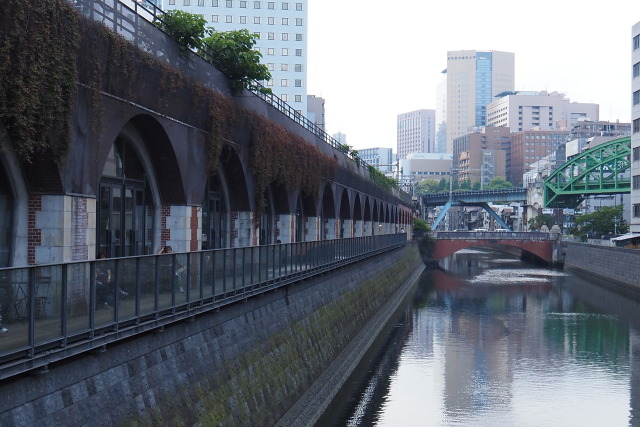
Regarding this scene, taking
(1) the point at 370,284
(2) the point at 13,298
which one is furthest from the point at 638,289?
(2) the point at 13,298

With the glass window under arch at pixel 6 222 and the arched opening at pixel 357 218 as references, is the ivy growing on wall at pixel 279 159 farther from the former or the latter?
the arched opening at pixel 357 218

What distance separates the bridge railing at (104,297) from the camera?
963 centimetres

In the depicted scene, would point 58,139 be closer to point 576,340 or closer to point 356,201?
point 576,340

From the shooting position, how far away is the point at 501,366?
33125 mm

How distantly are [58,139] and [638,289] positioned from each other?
185 feet

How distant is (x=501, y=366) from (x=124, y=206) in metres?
19.7

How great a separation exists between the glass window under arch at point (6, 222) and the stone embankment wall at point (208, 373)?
13.2ft

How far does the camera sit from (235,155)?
26.5m

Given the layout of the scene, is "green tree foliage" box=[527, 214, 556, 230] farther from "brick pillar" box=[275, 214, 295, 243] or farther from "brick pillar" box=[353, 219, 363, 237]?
"brick pillar" box=[275, 214, 295, 243]

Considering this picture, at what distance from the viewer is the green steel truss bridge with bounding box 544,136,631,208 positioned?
108 metres

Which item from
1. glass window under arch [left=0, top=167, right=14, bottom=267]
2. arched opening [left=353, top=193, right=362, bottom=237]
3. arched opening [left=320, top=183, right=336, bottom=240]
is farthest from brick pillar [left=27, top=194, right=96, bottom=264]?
arched opening [left=353, top=193, right=362, bottom=237]

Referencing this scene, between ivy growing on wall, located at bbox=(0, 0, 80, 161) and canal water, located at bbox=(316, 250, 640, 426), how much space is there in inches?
508

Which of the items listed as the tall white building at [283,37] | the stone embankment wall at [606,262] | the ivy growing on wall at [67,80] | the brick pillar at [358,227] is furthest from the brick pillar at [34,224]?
the tall white building at [283,37]

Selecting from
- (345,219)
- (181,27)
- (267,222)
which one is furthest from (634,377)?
(345,219)
